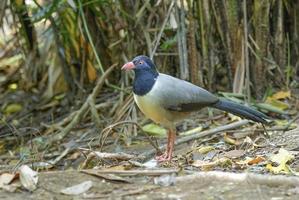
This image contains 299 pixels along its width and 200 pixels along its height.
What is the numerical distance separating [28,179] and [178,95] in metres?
1.56

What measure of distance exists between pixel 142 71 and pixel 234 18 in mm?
1930

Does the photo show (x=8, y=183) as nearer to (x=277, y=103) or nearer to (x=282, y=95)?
(x=277, y=103)

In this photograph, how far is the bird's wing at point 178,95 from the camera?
16.7 ft

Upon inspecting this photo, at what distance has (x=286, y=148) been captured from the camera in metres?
5.14

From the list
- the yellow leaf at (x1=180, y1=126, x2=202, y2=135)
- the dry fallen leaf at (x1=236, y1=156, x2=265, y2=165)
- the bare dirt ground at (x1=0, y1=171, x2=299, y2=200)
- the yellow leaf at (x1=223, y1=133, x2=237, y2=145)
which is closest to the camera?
the bare dirt ground at (x1=0, y1=171, x2=299, y2=200)

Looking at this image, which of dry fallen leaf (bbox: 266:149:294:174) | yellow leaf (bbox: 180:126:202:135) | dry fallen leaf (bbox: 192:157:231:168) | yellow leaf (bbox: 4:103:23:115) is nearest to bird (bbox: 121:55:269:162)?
dry fallen leaf (bbox: 192:157:231:168)

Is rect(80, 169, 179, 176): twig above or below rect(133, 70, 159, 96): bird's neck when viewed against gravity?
below

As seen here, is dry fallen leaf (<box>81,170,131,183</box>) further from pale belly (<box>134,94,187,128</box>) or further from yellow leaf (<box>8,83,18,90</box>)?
yellow leaf (<box>8,83,18,90</box>)

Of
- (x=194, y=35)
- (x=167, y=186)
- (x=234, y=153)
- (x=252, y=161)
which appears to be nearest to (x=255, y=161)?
(x=252, y=161)

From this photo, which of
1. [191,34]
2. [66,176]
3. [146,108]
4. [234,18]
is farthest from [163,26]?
[66,176]

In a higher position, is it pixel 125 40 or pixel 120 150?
pixel 125 40

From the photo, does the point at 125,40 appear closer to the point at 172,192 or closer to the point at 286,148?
the point at 286,148

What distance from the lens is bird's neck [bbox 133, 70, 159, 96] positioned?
5125mm

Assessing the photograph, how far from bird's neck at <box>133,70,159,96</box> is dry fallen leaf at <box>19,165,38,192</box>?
4.49 ft
